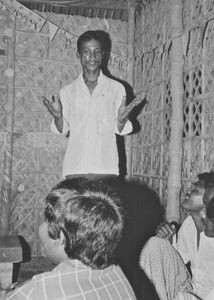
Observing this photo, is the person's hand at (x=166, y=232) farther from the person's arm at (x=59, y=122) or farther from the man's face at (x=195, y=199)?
the person's arm at (x=59, y=122)

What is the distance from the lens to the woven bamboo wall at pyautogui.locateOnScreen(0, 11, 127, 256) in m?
4.85

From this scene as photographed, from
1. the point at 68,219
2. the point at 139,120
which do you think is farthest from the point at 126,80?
the point at 68,219

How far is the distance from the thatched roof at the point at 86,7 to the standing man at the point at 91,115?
150 centimetres

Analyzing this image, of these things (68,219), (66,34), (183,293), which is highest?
(66,34)

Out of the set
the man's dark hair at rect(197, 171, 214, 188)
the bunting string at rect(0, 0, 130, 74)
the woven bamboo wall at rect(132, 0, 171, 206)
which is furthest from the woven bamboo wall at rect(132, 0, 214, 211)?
the bunting string at rect(0, 0, 130, 74)

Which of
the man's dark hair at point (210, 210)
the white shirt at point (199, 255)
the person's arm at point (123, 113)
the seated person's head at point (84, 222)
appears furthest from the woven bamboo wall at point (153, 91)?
the seated person's head at point (84, 222)

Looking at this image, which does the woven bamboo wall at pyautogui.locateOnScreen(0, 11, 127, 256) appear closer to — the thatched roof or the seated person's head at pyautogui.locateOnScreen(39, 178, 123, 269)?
the thatched roof

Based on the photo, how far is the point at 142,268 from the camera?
2.58 metres

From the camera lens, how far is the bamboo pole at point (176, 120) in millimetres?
3779

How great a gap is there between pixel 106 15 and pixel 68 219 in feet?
13.5

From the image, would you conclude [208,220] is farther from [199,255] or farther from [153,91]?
[153,91]

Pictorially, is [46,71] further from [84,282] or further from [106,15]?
[84,282]

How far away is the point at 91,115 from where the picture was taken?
3357 millimetres

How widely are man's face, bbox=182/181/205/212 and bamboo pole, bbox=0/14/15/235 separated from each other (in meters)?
2.58
